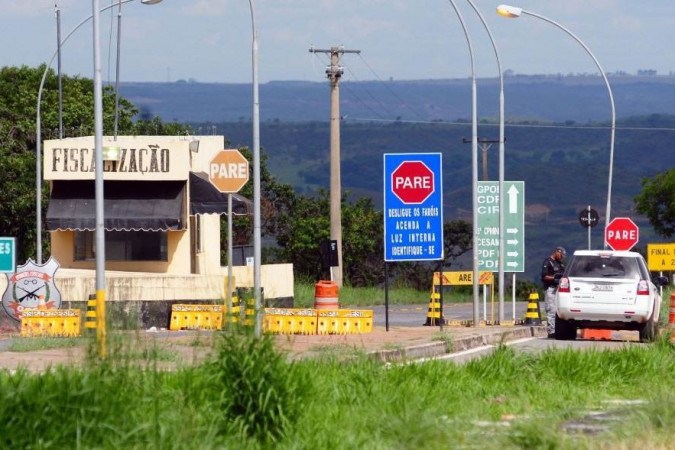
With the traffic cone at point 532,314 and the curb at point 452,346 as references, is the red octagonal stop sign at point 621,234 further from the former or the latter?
the curb at point 452,346

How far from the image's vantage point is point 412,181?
84.5 ft

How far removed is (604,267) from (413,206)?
11.2 feet

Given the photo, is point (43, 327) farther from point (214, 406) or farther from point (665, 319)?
point (214, 406)

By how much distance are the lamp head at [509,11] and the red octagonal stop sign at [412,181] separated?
35.5ft

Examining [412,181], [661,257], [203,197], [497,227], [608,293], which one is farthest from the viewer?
[661,257]

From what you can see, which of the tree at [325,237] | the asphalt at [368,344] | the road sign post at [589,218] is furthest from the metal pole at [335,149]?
the asphalt at [368,344]

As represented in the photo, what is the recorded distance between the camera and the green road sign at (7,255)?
29672 millimetres

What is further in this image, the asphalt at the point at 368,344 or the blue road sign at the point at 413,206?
the blue road sign at the point at 413,206

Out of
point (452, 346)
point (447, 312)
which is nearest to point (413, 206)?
point (452, 346)

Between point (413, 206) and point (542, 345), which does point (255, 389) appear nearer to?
point (542, 345)

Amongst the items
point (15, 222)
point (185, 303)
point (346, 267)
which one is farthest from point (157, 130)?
point (185, 303)

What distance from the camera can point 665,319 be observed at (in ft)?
→ 106

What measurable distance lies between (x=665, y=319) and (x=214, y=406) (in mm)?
22740

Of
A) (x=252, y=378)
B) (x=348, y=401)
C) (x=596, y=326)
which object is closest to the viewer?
(x=252, y=378)
